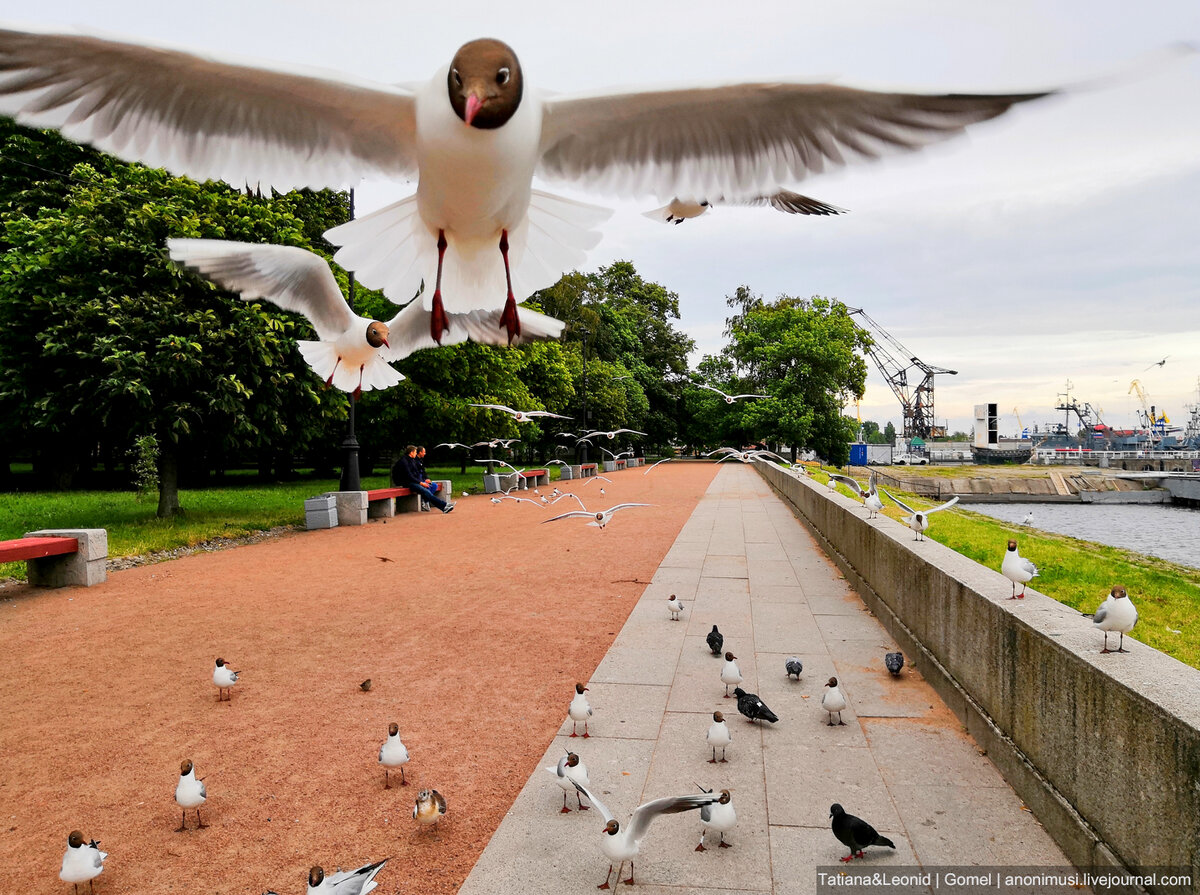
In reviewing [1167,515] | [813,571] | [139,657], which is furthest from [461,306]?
[1167,515]

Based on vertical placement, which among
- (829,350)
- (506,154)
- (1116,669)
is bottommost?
(1116,669)

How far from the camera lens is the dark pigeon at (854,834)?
8.51 feet

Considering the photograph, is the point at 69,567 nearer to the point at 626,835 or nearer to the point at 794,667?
the point at 794,667

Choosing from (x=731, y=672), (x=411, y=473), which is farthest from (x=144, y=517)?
(x=731, y=672)

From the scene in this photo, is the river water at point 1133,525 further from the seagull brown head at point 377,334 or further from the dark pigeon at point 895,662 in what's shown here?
the seagull brown head at point 377,334

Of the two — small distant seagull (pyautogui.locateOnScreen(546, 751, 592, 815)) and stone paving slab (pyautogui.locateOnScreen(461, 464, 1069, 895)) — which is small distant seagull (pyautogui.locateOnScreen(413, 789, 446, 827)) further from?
small distant seagull (pyautogui.locateOnScreen(546, 751, 592, 815))

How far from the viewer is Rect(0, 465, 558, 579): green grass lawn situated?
10789 millimetres

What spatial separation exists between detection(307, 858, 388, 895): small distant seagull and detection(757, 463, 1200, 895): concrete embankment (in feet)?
7.89

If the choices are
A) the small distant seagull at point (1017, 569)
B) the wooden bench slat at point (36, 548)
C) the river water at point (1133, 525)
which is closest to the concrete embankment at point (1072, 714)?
the small distant seagull at point (1017, 569)

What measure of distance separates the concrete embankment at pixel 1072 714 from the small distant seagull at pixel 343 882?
2405mm

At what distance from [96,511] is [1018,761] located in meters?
16.4

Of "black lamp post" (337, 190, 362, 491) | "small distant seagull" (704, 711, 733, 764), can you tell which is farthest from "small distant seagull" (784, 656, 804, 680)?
"black lamp post" (337, 190, 362, 491)

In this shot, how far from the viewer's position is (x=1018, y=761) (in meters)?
3.08

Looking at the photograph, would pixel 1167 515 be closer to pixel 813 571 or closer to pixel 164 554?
pixel 813 571
